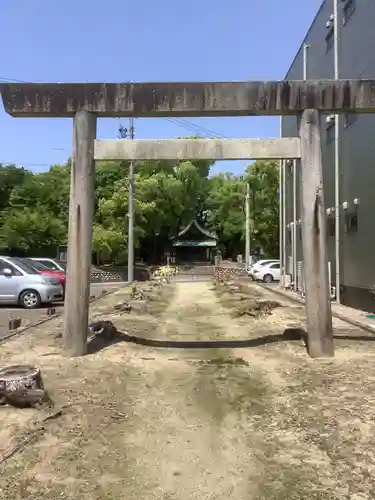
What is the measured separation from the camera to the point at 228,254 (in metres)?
63.2

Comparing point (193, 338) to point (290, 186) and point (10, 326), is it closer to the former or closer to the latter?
point (10, 326)

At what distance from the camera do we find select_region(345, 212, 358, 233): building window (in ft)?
54.8

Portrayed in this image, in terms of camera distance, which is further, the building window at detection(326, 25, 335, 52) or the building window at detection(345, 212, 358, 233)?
the building window at detection(326, 25, 335, 52)

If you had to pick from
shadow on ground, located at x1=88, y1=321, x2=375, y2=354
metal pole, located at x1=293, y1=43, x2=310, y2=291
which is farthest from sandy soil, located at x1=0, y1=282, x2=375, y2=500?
metal pole, located at x1=293, y1=43, x2=310, y2=291

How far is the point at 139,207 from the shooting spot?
46.3 m

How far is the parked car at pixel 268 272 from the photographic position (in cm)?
3706

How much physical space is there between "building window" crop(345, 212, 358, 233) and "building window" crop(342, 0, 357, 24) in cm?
597

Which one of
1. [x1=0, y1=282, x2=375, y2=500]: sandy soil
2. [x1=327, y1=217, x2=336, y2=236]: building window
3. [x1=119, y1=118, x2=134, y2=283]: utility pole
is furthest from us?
[x1=119, y1=118, x2=134, y2=283]: utility pole

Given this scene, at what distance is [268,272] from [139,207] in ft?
45.7

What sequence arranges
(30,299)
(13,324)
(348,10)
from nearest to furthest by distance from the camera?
1. (13,324)
2. (348,10)
3. (30,299)

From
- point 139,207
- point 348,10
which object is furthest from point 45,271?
point 139,207

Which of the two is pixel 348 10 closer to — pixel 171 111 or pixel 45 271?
pixel 171 111

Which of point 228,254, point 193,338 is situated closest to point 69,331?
point 193,338

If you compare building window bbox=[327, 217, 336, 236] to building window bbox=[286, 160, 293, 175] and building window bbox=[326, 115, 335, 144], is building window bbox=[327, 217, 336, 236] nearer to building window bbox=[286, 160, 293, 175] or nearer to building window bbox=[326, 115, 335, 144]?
building window bbox=[326, 115, 335, 144]
